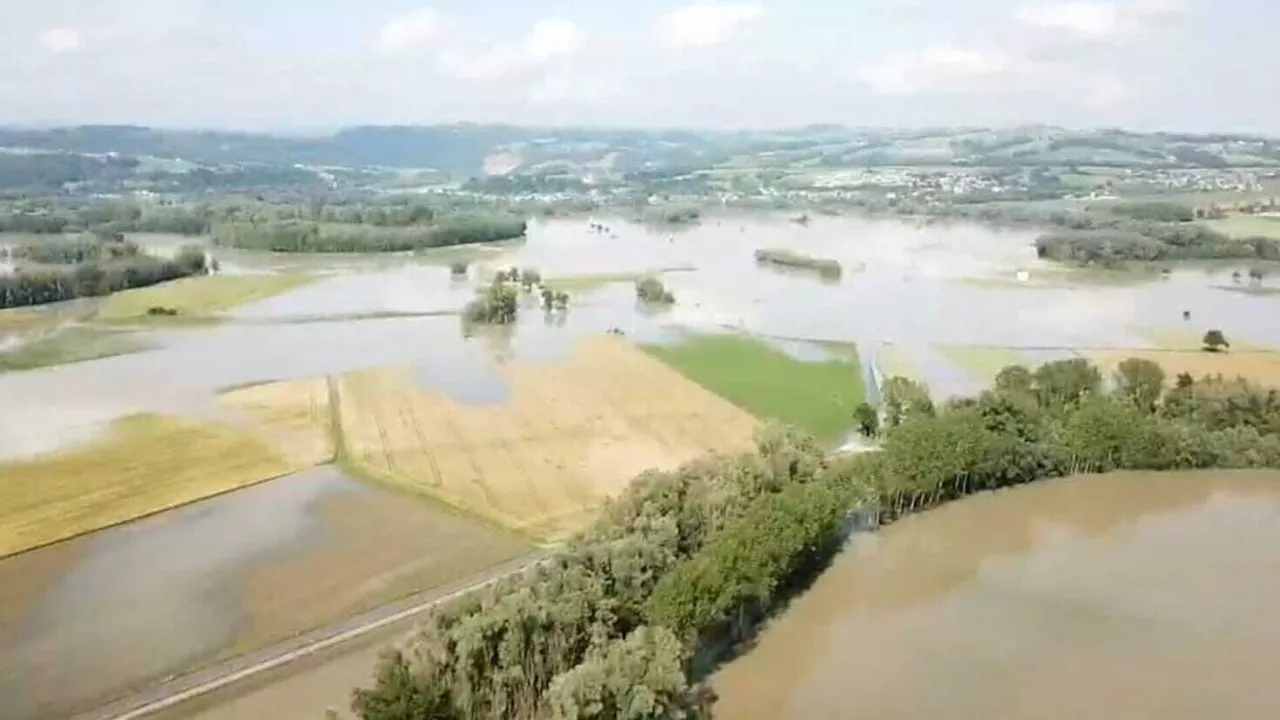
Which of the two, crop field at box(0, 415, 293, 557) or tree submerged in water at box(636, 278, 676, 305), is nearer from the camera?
crop field at box(0, 415, 293, 557)

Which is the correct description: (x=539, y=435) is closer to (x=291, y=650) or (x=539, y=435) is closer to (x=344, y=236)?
(x=291, y=650)

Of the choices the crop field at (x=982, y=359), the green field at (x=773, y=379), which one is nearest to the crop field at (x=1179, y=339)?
the crop field at (x=982, y=359)

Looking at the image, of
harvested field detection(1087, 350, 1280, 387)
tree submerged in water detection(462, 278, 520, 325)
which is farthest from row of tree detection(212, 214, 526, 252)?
harvested field detection(1087, 350, 1280, 387)

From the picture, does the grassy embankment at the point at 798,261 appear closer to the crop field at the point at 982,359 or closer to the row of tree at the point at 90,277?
the crop field at the point at 982,359

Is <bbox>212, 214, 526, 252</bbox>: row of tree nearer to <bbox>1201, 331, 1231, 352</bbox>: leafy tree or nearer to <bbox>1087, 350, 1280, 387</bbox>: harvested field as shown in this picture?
<bbox>1087, 350, 1280, 387</bbox>: harvested field

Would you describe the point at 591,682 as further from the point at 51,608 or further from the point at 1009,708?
the point at 51,608

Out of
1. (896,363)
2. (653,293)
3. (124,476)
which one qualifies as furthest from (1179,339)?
(124,476)
